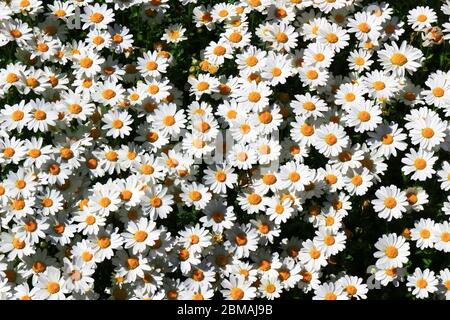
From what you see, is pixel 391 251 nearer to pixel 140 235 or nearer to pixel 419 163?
pixel 419 163

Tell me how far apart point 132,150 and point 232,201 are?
0.78m

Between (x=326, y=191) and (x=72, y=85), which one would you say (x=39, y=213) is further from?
(x=326, y=191)

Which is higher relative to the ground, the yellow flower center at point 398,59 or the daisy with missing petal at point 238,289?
the yellow flower center at point 398,59

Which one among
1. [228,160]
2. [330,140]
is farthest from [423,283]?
[228,160]

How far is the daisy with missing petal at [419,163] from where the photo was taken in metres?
5.35

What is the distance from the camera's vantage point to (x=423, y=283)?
204 inches

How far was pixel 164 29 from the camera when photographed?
621 cm

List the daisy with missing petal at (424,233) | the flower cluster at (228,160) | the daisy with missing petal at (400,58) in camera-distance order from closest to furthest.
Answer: the flower cluster at (228,160) < the daisy with missing petal at (424,233) < the daisy with missing petal at (400,58)

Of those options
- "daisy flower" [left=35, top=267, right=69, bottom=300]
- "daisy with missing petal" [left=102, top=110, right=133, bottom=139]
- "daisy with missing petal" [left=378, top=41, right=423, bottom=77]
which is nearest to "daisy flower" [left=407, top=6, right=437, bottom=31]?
Answer: "daisy with missing petal" [left=378, top=41, right=423, bottom=77]

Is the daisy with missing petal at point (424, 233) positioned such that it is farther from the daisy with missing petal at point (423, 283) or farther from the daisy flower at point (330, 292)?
the daisy flower at point (330, 292)

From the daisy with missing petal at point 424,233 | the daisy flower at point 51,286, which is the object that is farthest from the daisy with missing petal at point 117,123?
the daisy with missing petal at point 424,233

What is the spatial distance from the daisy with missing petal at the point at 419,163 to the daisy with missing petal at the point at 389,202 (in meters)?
0.15
